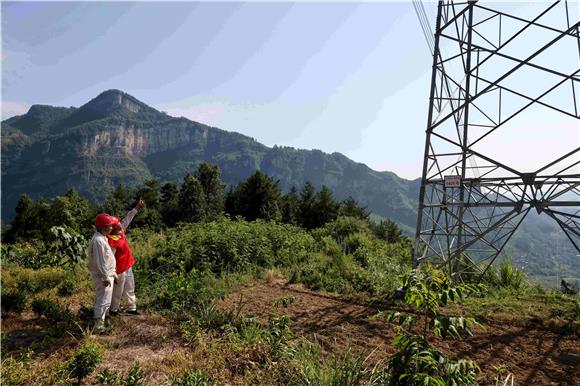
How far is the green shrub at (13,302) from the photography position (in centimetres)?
647

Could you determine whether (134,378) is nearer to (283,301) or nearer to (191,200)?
(283,301)

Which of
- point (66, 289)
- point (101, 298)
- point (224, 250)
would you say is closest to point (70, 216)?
point (224, 250)

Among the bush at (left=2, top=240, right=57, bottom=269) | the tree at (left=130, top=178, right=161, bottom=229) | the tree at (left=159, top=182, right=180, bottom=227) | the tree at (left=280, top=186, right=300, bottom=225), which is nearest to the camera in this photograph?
the bush at (left=2, top=240, right=57, bottom=269)

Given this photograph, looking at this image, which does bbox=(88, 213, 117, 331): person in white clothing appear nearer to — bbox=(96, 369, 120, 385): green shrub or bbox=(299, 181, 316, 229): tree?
bbox=(96, 369, 120, 385): green shrub

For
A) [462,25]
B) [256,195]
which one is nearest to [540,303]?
[462,25]

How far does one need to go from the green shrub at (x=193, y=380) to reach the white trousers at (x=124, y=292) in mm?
2774

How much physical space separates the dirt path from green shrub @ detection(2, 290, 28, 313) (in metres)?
3.59

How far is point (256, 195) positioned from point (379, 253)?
103ft

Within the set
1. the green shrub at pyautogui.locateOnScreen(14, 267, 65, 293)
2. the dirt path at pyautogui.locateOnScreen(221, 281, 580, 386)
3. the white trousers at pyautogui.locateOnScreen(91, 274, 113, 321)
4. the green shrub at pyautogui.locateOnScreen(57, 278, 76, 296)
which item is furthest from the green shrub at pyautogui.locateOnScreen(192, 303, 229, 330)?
the green shrub at pyautogui.locateOnScreen(14, 267, 65, 293)

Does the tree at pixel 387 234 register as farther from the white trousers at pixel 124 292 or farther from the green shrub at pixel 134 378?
the green shrub at pixel 134 378

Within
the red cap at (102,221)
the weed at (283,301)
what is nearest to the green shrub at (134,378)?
the red cap at (102,221)

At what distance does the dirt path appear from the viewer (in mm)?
5035

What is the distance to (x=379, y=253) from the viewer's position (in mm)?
13750

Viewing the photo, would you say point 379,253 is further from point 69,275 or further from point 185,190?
point 185,190
